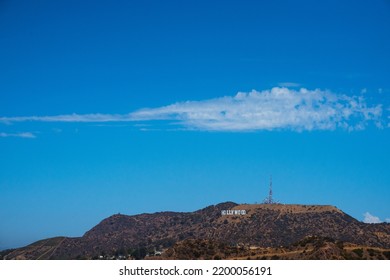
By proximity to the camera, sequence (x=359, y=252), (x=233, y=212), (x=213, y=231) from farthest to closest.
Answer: (x=233, y=212) → (x=213, y=231) → (x=359, y=252)

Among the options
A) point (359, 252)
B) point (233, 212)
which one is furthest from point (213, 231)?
point (359, 252)

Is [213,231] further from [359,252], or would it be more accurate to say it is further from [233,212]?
[359,252]

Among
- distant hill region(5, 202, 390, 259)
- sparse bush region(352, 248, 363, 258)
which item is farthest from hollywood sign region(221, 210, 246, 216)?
sparse bush region(352, 248, 363, 258)

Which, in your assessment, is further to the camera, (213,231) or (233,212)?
(233,212)

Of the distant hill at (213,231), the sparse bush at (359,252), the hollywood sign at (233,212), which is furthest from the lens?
the hollywood sign at (233,212)

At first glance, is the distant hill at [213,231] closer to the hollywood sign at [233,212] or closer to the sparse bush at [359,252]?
the hollywood sign at [233,212]

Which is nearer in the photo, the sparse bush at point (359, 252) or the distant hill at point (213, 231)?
the sparse bush at point (359, 252)

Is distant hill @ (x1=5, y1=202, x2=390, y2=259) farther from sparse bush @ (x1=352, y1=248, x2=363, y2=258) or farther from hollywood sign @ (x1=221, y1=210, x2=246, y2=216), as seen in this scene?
sparse bush @ (x1=352, y1=248, x2=363, y2=258)

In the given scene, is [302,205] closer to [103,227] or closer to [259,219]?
[259,219]

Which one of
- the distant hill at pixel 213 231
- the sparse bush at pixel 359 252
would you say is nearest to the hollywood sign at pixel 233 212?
the distant hill at pixel 213 231
